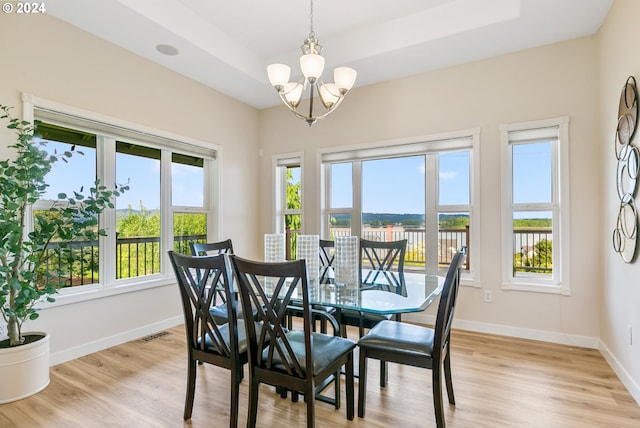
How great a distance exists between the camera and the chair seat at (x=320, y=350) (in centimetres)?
179

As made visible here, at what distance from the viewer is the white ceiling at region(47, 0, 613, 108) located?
281 cm

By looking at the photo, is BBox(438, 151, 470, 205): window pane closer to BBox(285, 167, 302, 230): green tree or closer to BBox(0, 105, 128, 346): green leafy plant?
BBox(285, 167, 302, 230): green tree

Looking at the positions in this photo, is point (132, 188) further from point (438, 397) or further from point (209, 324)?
point (438, 397)

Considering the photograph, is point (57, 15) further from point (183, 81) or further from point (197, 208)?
point (197, 208)

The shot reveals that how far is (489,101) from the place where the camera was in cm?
352

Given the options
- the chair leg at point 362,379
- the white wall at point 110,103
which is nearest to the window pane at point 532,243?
the chair leg at point 362,379

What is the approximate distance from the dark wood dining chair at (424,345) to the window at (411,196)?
6.03ft

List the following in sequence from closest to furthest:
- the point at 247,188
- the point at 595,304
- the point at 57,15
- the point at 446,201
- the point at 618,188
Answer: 1. the point at 618,188
2. the point at 57,15
3. the point at 595,304
4. the point at 446,201
5. the point at 247,188

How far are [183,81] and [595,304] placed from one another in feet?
15.8

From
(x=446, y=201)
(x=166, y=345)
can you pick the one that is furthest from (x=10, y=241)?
(x=446, y=201)

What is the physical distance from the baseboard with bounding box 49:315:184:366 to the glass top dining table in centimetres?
214

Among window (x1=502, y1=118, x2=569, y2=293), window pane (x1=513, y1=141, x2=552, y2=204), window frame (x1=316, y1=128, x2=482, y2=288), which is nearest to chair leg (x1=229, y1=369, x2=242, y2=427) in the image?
window frame (x1=316, y1=128, x2=482, y2=288)

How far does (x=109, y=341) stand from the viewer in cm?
320

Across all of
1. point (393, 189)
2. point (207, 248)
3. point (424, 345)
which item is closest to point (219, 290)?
point (207, 248)
